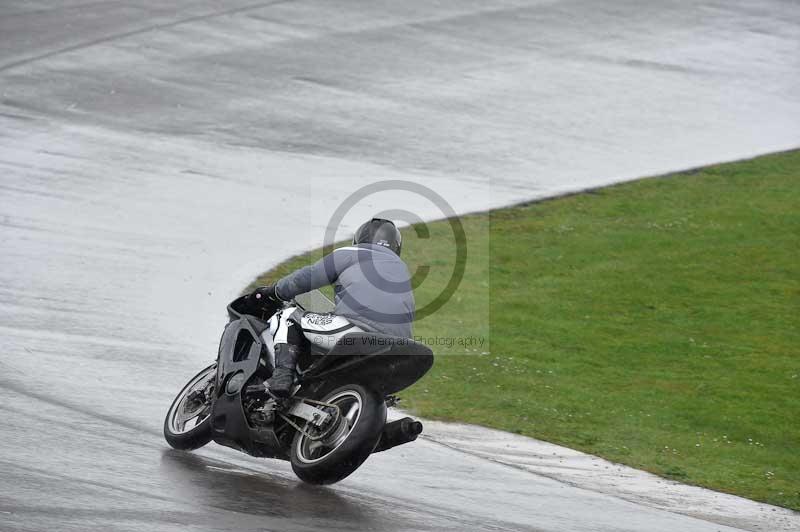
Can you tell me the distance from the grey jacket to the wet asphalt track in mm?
1121

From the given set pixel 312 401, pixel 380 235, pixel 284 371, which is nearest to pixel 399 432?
pixel 312 401

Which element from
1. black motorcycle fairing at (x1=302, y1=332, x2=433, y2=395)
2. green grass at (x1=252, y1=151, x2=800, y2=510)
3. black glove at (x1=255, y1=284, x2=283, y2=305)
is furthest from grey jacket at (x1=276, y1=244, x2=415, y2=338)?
green grass at (x1=252, y1=151, x2=800, y2=510)

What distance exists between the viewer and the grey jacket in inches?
307

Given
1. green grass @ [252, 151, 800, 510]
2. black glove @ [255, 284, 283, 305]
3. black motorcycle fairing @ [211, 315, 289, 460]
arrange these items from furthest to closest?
green grass @ [252, 151, 800, 510]
black glove @ [255, 284, 283, 305]
black motorcycle fairing @ [211, 315, 289, 460]

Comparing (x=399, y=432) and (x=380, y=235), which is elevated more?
(x=380, y=235)

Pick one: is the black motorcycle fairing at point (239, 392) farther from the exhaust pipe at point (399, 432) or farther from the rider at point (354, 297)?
the exhaust pipe at point (399, 432)

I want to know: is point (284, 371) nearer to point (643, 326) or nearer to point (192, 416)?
point (192, 416)

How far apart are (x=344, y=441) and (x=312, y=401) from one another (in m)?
0.42

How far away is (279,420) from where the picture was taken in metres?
7.92

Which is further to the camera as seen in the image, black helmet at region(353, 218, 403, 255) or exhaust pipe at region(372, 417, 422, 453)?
black helmet at region(353, 218, 403, 255)

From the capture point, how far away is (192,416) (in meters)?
8.62

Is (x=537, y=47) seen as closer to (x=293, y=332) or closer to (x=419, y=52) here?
(x=419, y=52)

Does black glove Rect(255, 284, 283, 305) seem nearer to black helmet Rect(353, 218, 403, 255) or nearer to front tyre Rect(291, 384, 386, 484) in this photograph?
black helmet Rect(353, 218, 403, 255)

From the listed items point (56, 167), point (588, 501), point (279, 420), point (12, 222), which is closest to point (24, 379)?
point (279, 420)
